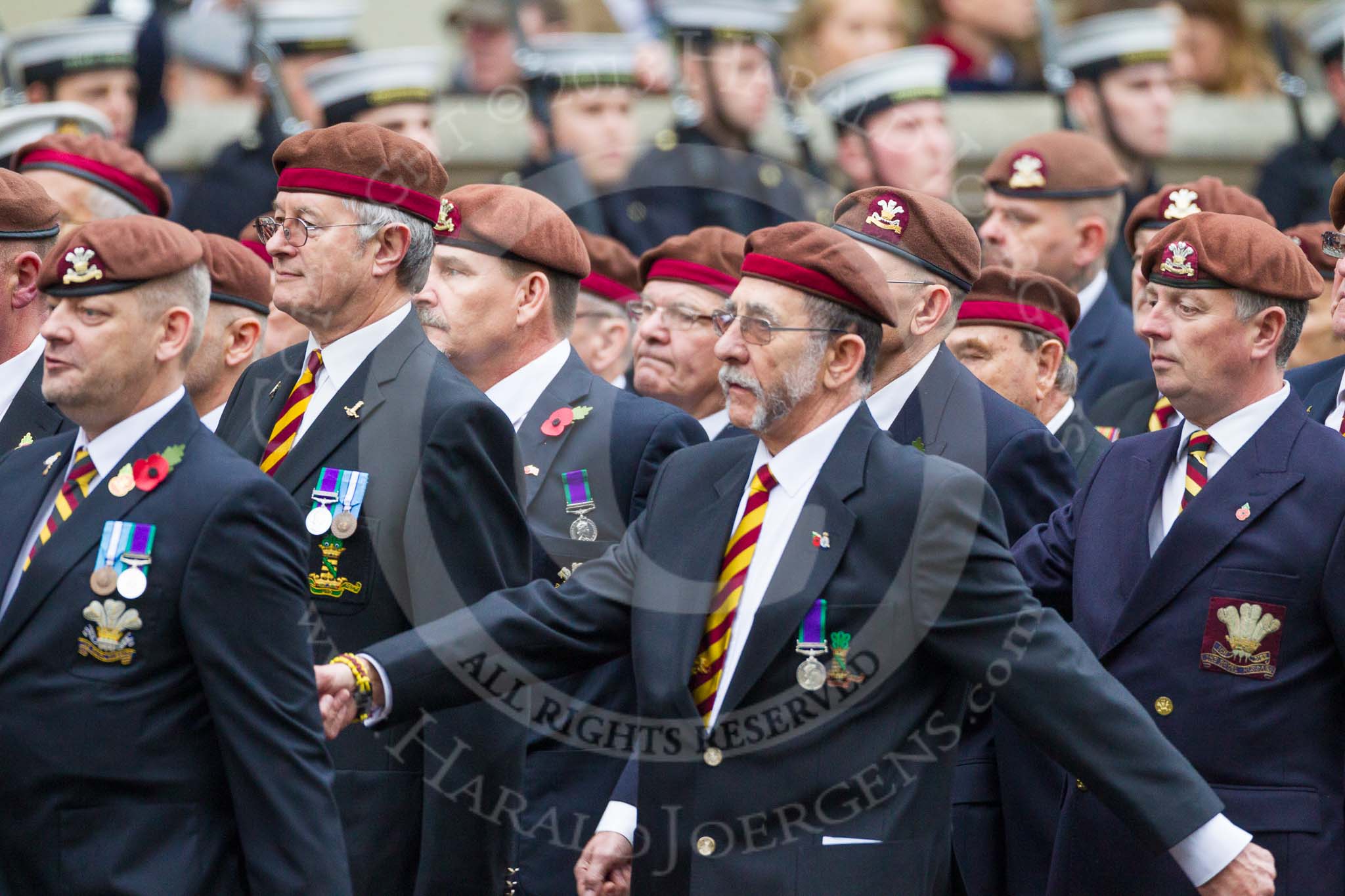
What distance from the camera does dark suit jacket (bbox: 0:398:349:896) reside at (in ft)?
14.0

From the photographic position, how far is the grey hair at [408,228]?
544 cm

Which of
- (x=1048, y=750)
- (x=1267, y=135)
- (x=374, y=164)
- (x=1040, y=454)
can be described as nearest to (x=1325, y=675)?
(x=1048, y=750)

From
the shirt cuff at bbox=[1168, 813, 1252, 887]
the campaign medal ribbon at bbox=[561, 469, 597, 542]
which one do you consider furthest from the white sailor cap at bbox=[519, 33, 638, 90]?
the shirt cuff at bbox=[1168, 813, 1252, 887]

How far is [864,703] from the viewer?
467 centimetres

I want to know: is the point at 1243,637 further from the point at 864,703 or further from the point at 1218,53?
the point at 1218,53

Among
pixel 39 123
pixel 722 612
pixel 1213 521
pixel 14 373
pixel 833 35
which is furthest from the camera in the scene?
pixel 833 35

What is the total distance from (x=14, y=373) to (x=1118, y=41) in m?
6.44

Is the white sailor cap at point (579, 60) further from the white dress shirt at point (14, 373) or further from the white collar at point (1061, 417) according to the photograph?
the white dress shirt at point (14, 373)

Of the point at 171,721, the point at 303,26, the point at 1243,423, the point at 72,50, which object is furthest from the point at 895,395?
the point at 303,26

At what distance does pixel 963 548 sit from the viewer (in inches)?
182

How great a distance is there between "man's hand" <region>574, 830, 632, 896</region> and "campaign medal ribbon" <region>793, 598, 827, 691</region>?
2.33 ft

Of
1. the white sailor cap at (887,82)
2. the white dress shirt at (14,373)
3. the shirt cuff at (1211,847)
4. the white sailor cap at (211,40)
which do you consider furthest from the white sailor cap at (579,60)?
the shirt cuff at (1211,847)

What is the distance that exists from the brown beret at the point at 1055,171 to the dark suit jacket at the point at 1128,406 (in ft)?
3.27

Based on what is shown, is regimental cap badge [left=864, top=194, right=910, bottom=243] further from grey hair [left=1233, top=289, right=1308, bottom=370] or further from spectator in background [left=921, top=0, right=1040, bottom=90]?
spectator in background [left=921, top=0, right=1040, bottom=90]
